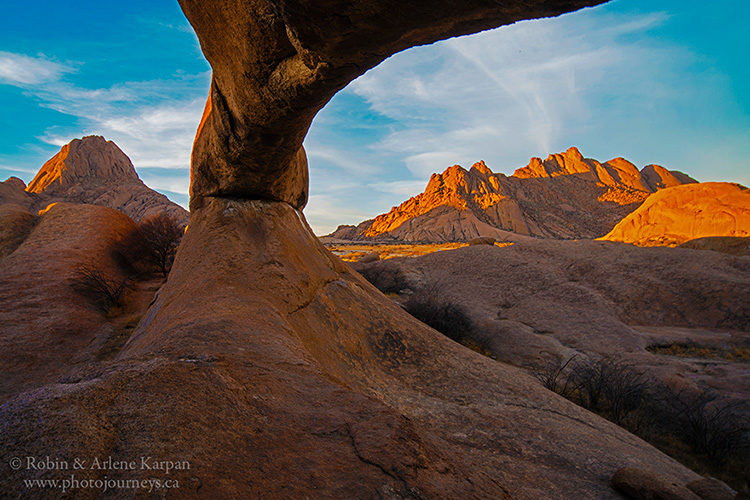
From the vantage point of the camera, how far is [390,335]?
172 inches

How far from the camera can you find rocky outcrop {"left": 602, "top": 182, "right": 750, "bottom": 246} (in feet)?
61.5

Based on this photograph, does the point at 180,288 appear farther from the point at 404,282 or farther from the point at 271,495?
the point at 404,282

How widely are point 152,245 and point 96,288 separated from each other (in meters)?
2.65

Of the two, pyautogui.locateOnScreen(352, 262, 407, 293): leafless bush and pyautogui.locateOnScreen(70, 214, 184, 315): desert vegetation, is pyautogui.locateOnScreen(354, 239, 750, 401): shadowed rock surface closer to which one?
pyautogui.locateOnScreen(352, 262, 407, 293): leafless bush

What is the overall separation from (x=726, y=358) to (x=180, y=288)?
942 centimetres

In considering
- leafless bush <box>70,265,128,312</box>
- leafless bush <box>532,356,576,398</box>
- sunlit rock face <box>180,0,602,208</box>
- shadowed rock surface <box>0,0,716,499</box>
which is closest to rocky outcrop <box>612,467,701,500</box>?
shadowed rock surface <box>0,0,716,499</box>

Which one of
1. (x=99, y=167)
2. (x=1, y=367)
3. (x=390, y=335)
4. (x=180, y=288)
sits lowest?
(x=1, y=367)

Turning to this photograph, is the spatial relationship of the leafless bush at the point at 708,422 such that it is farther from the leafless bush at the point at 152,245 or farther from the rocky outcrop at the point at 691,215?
the rocky outcrop at the point at 691,215

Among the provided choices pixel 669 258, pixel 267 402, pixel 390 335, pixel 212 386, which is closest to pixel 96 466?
pixel 212 386

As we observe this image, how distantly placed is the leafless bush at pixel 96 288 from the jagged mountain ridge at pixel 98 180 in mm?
40144

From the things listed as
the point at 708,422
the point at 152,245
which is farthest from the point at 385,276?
the point at 708,422

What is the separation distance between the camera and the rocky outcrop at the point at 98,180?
4612 cm

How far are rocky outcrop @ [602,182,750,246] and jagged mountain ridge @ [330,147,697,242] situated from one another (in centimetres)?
3246

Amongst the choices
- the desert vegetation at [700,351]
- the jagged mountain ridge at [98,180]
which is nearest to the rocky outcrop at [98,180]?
the jagged mountain ridge at [98,180]
